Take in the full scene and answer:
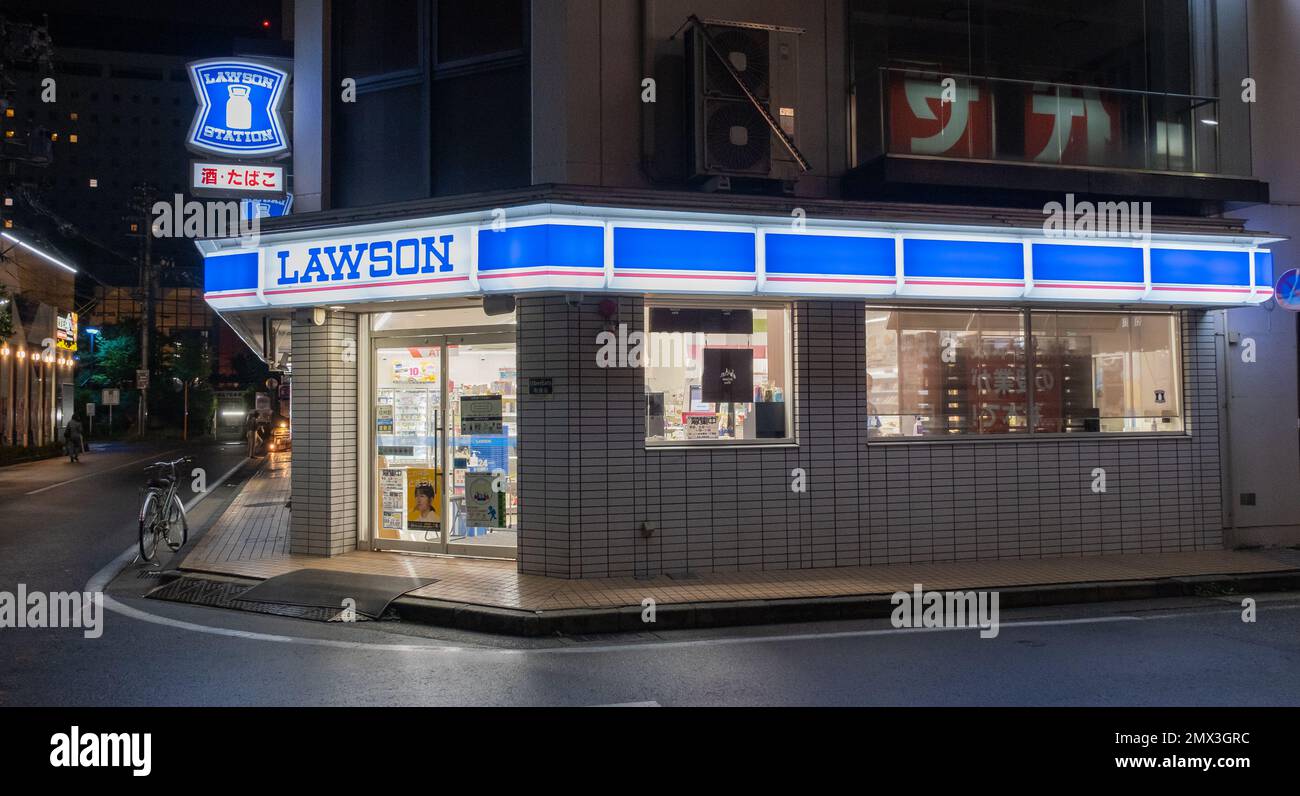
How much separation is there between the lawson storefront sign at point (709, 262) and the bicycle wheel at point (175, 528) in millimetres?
3356

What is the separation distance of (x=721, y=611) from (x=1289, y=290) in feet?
28.3

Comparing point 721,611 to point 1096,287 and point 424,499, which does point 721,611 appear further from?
point 1096,287

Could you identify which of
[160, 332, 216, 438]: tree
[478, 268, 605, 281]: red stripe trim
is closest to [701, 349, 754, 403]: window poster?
[478, 268, 605, 281]: red stripe trim

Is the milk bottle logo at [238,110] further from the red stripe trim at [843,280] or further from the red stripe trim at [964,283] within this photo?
the red stripe trim at [964,283]

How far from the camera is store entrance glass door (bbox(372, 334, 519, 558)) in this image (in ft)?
36.8

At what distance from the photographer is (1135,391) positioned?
1216 centimetres

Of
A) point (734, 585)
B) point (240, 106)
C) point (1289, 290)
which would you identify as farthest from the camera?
point (240, 106)

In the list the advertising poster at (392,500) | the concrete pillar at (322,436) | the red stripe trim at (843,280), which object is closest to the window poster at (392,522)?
the advertising poster at (392,500)

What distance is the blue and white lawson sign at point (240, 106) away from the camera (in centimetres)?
1173

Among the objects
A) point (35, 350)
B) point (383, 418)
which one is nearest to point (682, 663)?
point (383, 418)

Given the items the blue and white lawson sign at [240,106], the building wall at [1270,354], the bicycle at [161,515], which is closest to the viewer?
the blue and white lawson sign at [240,106]

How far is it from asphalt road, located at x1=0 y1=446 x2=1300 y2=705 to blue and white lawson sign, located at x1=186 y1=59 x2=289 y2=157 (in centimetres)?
572

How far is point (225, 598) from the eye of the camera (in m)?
9.63

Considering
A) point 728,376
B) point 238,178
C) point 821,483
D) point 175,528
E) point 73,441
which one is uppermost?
point 238,178
